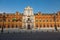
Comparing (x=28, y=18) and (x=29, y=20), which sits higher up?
(x=28, y=18)

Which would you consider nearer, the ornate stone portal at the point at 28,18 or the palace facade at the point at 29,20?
the ornate stone portal at the point at 28,18

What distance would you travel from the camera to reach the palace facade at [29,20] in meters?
58.8

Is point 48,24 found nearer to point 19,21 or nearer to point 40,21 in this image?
point 40,21

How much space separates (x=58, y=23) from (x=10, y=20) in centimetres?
2203

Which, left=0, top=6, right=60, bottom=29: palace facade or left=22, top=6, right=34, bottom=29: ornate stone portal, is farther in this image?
left=0, top=6, right=60, bottom=29: palace facade

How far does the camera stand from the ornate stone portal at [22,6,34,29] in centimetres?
5825

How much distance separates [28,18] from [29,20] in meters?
1.02

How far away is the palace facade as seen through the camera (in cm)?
5878

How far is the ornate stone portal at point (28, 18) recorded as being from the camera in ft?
191

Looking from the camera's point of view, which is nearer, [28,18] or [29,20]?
[29,20]

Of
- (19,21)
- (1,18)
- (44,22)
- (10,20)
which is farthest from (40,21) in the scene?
(1,18)

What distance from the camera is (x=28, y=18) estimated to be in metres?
59.1

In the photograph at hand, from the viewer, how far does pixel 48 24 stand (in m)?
60.3

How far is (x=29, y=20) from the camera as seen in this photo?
193ft
